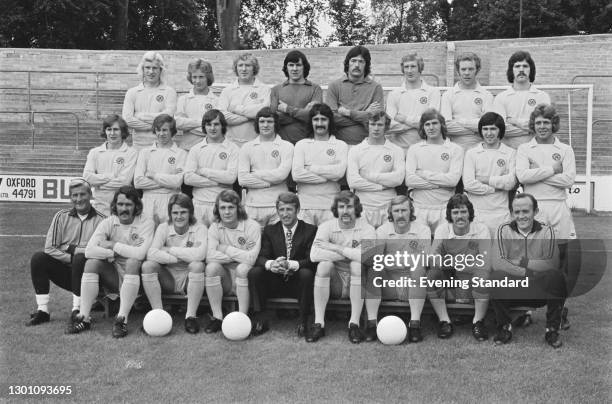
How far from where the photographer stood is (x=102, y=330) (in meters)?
6.32

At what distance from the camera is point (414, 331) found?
5965mm

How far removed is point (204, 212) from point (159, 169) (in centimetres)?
59

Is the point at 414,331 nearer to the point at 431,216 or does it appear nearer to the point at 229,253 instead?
the point at 431,216

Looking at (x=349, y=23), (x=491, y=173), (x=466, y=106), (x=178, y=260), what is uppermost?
(x=349, y=23)

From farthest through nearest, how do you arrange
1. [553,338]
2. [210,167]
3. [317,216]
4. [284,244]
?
[210,167], [317,216], [284,244], [553,338]

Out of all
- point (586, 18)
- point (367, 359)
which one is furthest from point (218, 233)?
point (586, 18)

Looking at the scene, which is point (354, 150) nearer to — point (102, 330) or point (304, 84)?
point (304, 84)

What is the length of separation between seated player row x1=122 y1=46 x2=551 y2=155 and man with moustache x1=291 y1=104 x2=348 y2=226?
0.72 feet

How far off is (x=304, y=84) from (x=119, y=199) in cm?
216

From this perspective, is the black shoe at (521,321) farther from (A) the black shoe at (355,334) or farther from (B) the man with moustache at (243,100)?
(B) the man with moustache at (243,100)

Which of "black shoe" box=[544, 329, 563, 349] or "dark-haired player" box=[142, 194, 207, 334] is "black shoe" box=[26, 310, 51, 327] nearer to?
"dark-haired player" box=[142, 194, 207, 334]

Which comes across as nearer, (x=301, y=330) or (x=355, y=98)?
(x=301, y=330)

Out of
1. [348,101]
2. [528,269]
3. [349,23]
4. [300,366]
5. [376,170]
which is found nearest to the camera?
[300,366]

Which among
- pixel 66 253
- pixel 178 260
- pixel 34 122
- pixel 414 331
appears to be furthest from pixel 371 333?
pixel 34 122
